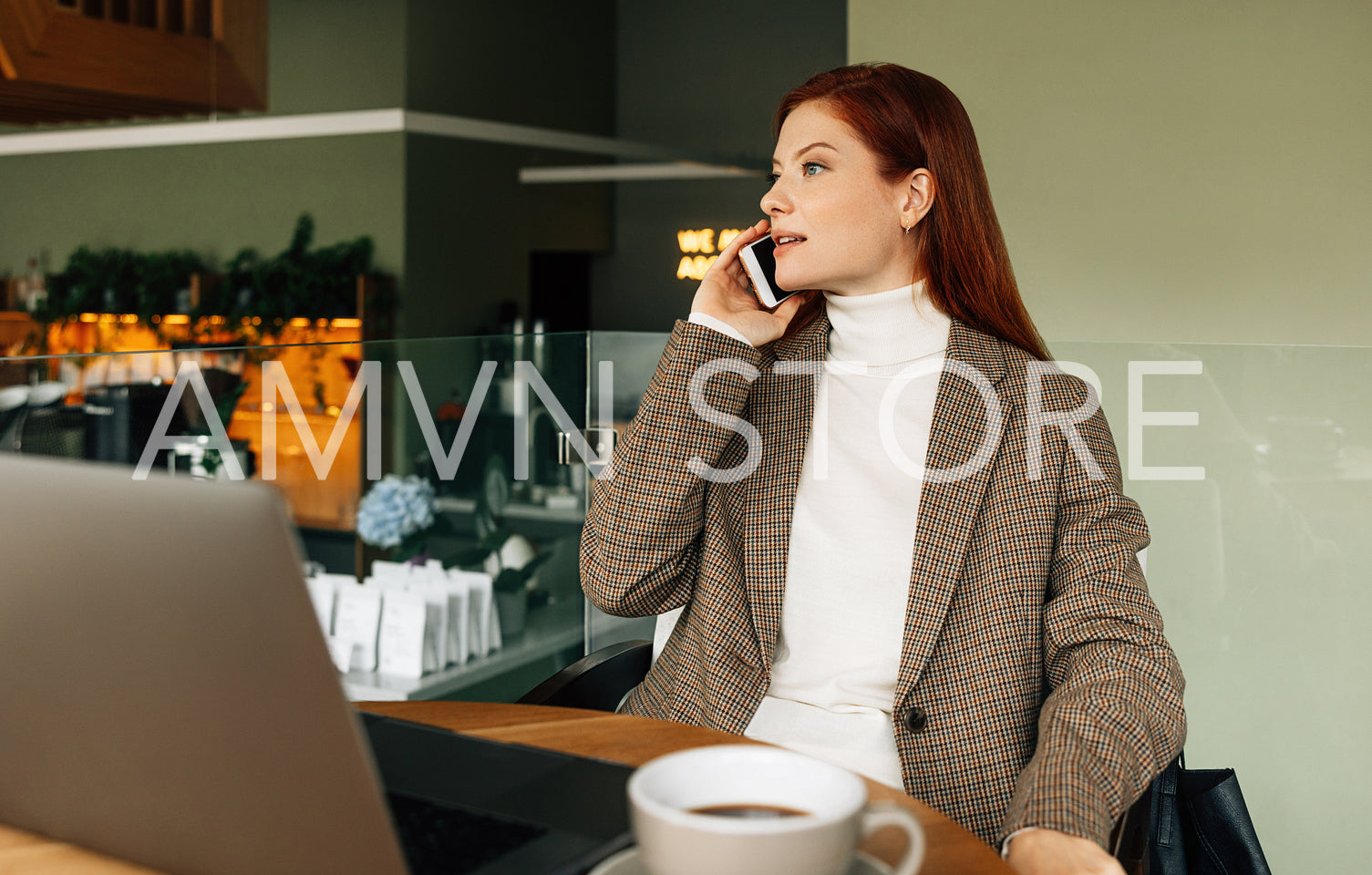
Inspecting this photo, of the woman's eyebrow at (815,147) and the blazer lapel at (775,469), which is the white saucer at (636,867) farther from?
the woman's eyebrow at (815,147)

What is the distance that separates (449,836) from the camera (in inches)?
25.2

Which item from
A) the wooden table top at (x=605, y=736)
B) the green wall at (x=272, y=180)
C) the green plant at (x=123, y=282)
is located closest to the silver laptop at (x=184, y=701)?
the wooden table top at (x=605, y=736)

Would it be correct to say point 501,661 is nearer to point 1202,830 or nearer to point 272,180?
point 1202,830

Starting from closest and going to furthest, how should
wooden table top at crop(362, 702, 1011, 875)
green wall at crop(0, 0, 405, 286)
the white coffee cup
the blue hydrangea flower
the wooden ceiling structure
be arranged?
the white coffee cup
wooden table top at crop(362, 702, 1011, 875)
the blue hydrangea flower
the wooden ceiling structure
green wall at crop(0, 0, 405, 286)

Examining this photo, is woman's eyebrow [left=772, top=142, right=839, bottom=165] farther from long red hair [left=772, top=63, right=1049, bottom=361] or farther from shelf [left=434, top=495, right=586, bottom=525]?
shelf [left=434, top=495, right=586, bottom=525]

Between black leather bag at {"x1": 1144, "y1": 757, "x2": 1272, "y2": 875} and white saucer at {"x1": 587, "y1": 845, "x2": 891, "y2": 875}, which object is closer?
white saucer at {"x1": 587, "y1": 845, "x2": 891, "y2": 875}

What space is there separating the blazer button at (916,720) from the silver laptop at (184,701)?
26.4 inches

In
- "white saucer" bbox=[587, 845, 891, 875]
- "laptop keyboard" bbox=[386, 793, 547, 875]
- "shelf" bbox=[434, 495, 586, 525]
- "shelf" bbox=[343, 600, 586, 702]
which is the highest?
"white saucer" bbox=[587, 845, 891, 875]

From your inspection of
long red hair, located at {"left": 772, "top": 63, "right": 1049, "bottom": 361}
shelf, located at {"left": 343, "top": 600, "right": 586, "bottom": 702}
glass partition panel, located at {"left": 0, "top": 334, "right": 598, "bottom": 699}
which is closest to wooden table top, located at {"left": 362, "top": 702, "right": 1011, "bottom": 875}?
long red hair, located at {"left": 772, "top": 63, "right": 1049, "bottom": 361}

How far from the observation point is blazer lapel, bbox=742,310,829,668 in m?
1.33

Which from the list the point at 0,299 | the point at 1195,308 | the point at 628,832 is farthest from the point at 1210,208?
the point at 0,299

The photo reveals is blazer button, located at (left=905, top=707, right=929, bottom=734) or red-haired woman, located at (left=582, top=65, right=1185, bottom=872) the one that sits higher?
red-haired woman, located at (left=582, top=65, right=1185, bottom=872)

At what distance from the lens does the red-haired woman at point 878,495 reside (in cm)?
124

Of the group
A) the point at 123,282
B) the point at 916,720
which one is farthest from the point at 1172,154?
the point at 123,282
